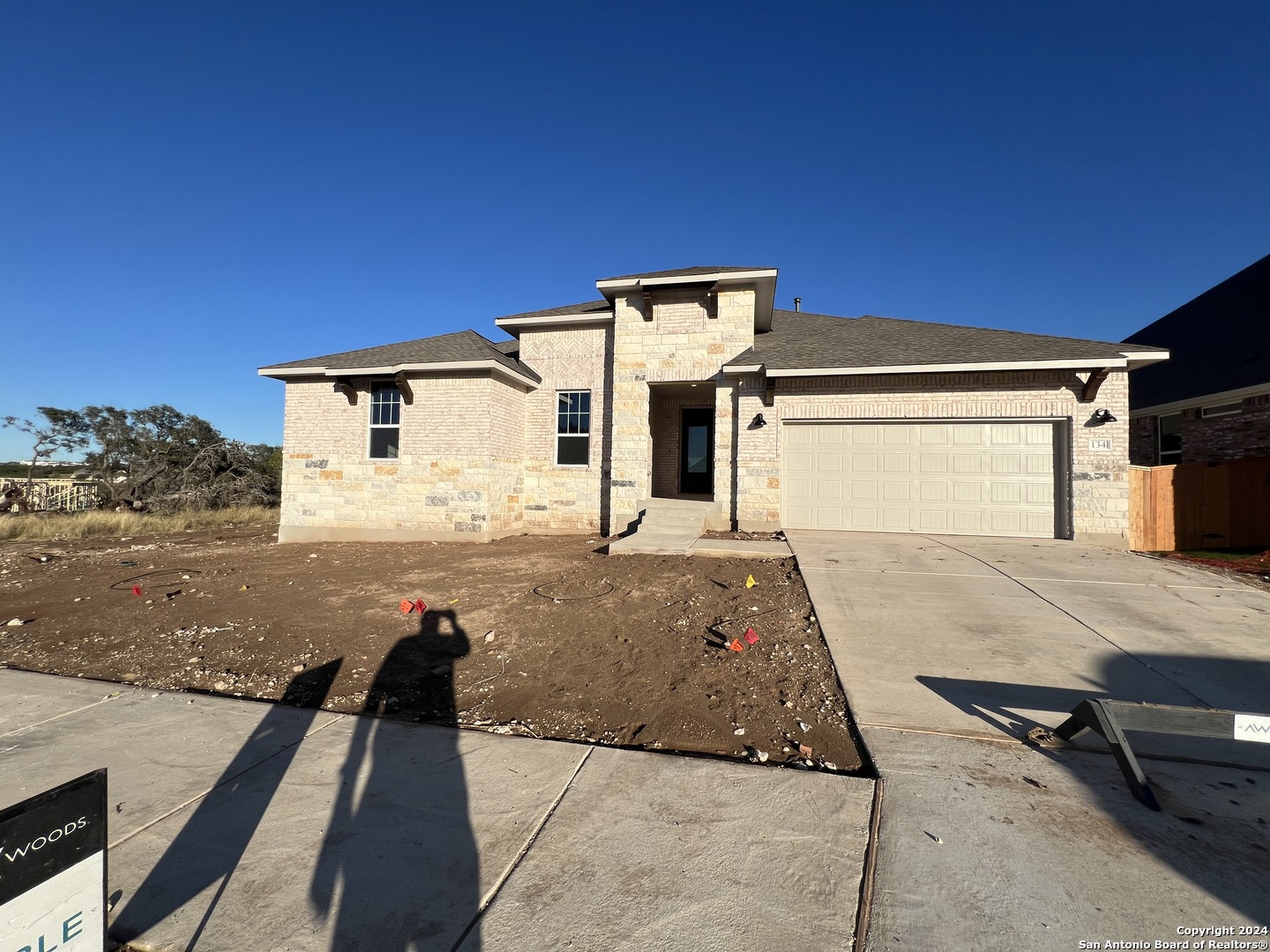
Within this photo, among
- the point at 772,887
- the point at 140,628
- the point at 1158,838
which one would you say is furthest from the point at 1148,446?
the point at 140,628

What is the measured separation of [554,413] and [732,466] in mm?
4389

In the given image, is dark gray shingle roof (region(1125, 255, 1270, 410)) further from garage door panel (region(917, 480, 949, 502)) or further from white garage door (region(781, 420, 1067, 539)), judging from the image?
garage door panel (region(917, 480, 949, 502))

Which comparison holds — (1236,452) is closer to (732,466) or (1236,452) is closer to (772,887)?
(732,466)

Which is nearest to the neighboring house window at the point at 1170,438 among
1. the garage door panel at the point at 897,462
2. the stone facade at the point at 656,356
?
the garage door panel at the point at 897,462

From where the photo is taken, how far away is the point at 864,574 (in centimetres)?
694

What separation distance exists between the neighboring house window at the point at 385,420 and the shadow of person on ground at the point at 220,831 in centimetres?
915

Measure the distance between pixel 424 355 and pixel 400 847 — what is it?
36.0ft

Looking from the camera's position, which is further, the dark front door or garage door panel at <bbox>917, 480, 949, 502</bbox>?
the dark front door

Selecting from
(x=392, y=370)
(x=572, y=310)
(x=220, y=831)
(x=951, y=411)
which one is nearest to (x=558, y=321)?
(x=572, y=310)

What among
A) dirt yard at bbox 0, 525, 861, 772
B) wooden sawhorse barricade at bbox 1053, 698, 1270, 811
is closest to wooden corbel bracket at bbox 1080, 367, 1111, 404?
dirt yard at bbox 0, 525, 861, 772

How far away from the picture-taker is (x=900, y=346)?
35.9ft

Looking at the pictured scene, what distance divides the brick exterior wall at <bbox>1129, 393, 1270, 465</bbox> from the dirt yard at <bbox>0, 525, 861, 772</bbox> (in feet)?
37.6

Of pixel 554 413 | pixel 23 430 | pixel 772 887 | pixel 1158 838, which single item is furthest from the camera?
pixel 23 430

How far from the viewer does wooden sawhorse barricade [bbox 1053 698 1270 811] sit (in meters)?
2.43
